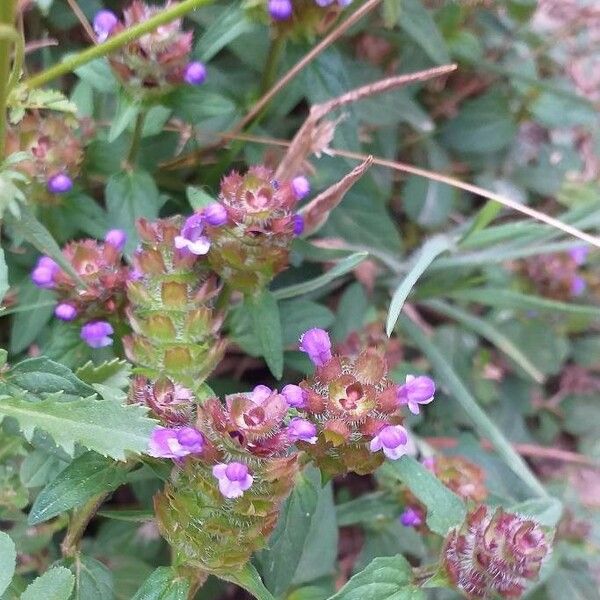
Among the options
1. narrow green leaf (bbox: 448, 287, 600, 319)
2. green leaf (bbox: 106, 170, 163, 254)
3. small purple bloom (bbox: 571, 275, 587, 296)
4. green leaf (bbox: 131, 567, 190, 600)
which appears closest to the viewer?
green leaf (bbox: 131, 567, 190, 600)

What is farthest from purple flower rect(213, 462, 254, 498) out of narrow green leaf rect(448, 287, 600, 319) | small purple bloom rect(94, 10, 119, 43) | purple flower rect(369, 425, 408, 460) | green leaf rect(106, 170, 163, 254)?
narrow green leaf rect(448, 287, 600, 319)

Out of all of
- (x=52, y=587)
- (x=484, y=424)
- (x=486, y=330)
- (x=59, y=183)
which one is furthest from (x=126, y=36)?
(x=486, y=330)

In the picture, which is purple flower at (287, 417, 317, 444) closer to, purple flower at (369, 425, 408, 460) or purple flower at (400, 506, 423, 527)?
purple flower at (369, 425, 408, 460)

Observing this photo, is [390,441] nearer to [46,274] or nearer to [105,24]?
[46,274]

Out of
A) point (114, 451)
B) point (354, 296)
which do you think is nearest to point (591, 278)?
point (354, 296)

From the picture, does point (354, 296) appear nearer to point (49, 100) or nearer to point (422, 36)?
point (422, 36)

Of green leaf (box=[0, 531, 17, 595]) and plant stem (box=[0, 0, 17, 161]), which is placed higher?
plant stem (box=[0, 0, 17, 161])

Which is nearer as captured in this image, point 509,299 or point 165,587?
point 165,587
